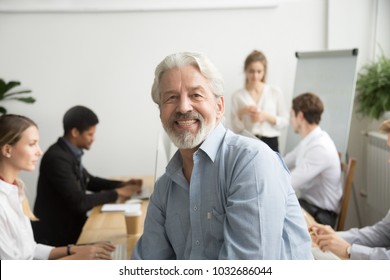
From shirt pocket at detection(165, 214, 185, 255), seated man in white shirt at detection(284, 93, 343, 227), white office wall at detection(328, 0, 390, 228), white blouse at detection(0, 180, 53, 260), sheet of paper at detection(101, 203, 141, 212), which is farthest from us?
seated man in white shirt at detection(284, 93, 343, 227)

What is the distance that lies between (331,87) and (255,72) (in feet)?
1.58

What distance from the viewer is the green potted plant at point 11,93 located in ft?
4.81

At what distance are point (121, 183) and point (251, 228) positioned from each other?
1.21 meters

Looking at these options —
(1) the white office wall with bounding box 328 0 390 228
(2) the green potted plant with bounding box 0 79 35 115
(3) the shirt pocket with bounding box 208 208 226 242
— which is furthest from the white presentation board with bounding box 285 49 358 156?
(3) the shirt pocket with bounding box 208 208 226 242

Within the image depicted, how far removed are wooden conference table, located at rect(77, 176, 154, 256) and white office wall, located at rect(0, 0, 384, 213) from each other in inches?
11.8

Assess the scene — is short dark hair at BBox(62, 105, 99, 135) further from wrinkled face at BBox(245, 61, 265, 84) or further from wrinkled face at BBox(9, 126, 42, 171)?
wrinkled face at BBox(245, 61, 265, 84)

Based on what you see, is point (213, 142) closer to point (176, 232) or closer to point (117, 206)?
point (176, 232)

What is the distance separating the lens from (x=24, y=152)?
113 centimetres

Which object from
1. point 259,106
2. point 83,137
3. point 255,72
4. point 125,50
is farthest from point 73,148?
point 255,72

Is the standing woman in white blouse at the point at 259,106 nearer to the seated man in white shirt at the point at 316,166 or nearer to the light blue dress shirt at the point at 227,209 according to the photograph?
the seated man in white shirt at the point at 316,166

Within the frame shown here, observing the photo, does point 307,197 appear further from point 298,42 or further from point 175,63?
point 175,63

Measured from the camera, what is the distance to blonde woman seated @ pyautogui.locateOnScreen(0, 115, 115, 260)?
108 cm

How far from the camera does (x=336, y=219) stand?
5.53ft
